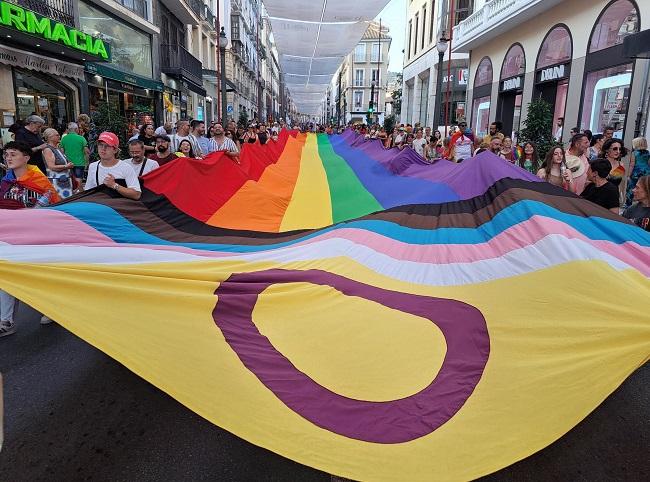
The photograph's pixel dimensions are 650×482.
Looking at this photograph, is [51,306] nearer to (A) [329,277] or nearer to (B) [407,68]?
(A) [329,277]

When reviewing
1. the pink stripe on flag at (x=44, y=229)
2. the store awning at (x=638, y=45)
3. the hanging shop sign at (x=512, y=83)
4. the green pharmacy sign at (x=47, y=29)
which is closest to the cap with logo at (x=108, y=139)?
the pink stripe on flag at (x=44, y=229)

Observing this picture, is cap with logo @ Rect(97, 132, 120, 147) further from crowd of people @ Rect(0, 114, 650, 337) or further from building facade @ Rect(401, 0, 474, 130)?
building facade @ Rect(401, 0, 474, 130)

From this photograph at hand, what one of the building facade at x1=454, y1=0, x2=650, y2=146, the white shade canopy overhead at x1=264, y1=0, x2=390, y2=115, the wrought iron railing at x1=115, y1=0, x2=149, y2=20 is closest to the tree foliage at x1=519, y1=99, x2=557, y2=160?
the building facade at x1=454, y1=0, x2=650, y2=146

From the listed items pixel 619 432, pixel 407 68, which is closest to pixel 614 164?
pixel 619 432

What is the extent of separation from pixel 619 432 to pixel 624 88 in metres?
12.6

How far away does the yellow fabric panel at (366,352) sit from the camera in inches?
86.8

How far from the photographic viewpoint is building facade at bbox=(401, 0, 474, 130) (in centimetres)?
2955

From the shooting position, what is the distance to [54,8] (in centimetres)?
1573

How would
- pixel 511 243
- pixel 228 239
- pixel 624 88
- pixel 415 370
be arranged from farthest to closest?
pixel 624 88, pixel 228 239, pixel 511 243, pixel 415 370

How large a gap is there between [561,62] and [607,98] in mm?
3360

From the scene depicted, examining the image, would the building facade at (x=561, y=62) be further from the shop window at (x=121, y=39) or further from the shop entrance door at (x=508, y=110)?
the shop window at (x=121, y=39)

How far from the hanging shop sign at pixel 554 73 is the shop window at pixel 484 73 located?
17.2ft

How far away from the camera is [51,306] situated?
2.65 m

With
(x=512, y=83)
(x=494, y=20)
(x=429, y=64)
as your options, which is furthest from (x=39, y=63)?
(x=429, y=64)
